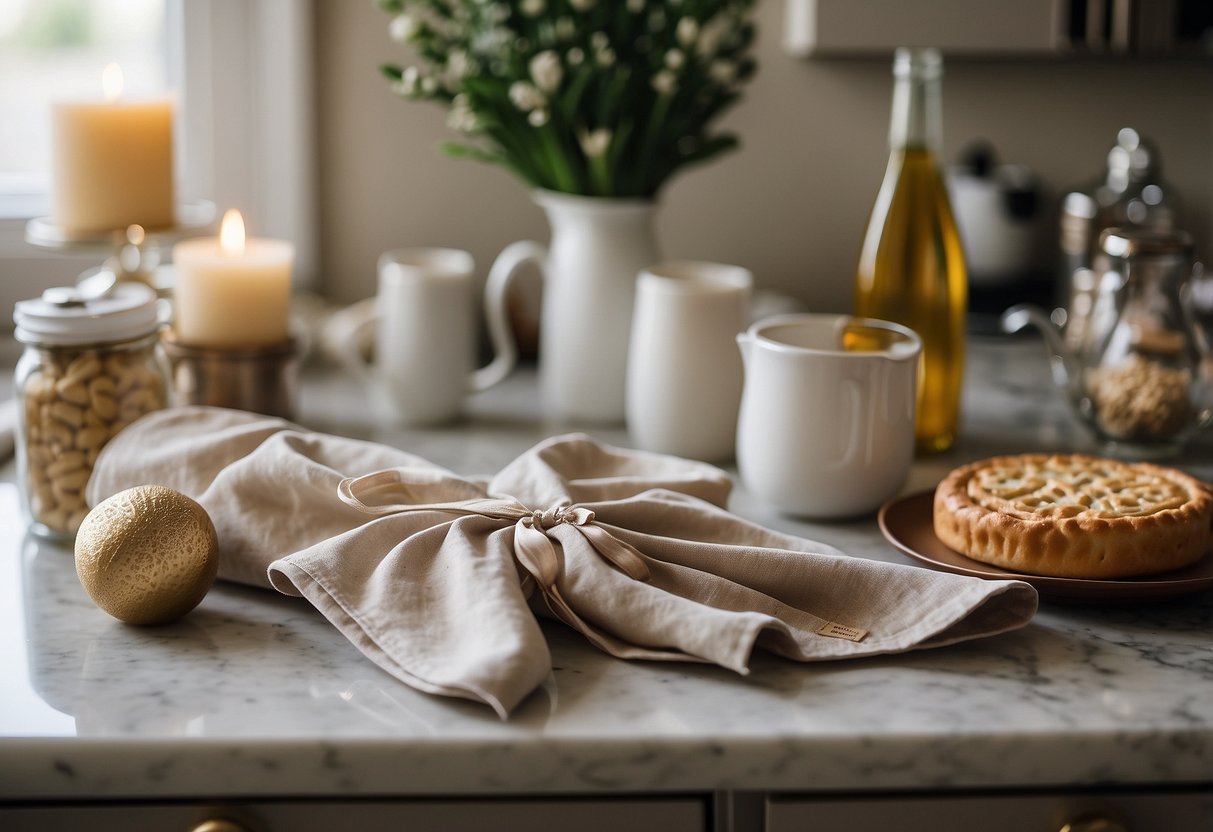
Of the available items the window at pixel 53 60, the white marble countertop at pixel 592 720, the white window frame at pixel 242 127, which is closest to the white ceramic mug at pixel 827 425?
the white marble countertop at pixel 592 720

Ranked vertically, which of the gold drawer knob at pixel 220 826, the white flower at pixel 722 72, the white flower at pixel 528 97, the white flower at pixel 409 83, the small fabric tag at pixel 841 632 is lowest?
the gold drawer knob at pixel 220 826

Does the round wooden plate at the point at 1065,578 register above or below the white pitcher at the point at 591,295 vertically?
below

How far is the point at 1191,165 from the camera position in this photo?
1614 mm

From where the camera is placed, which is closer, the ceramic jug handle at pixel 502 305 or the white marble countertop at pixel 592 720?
the white marble countertop at pixel 592 720

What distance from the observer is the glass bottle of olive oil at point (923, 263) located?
3.72 feet

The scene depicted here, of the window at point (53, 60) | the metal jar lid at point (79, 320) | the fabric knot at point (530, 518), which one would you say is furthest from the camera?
the window at point (53, 60)

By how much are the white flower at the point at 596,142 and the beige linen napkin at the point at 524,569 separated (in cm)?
34

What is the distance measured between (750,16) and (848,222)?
Answer: 29 cm

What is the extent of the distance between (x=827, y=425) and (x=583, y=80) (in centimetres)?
40

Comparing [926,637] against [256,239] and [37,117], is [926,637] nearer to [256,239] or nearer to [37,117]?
[256,239]

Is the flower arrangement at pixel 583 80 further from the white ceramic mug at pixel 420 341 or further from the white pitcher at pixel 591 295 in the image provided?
the white ceramic mug at pixel 420 341

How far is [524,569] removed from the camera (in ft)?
2.58

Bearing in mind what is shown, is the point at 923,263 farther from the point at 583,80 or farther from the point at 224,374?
the point at 224,374

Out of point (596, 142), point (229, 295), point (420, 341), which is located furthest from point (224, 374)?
point (596, 142)
